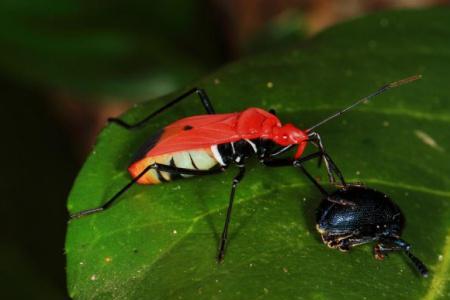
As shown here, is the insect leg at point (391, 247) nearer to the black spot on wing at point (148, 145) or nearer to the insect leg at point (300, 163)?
the insect leg at point (300, 163)

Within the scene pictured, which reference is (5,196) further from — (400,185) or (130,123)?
(400,185)

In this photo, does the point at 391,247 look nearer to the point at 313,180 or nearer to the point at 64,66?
the point at 313,180

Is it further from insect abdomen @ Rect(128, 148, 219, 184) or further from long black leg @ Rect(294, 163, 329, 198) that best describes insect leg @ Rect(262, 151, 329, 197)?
insect abdomen @ Rect(128, 148, 219, 184)

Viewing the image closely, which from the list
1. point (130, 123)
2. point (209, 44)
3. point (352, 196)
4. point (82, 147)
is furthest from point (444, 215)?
A: point (82, 147)

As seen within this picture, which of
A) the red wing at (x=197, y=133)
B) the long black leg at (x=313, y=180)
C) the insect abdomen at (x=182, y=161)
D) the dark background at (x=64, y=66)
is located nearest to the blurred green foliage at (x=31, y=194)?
the dark background at (x=64, y=66)

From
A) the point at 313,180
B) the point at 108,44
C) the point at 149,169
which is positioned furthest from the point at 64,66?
the point at 313,180

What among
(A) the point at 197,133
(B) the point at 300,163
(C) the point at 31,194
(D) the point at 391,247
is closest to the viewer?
(D) the point at 391,247
